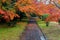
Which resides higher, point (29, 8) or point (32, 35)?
point (29, 8)

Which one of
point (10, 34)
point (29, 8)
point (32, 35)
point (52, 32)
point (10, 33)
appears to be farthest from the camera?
point (29, 8)

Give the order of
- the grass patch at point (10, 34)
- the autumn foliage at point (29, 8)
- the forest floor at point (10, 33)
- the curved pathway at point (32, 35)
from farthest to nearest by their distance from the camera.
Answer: the autumn foliage at point (29, 8) → the curved pathway at point (32, 35) → the forest floor at point (10, 33) → the grass patch at point (10, 34)

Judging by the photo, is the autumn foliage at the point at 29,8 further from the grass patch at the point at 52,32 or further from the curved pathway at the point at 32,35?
the curved pathway at the point at 32,35

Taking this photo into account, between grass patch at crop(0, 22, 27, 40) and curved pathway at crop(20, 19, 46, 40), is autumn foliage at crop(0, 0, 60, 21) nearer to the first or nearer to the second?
grass patch at crop(0, 22, 27, 40)

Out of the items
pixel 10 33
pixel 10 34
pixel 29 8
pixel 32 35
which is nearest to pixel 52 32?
pixel 32 35

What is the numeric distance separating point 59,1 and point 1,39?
6.30m

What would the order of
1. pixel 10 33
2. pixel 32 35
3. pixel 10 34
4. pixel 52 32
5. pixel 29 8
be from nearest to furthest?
pixel 10 34, pixel 32 35, pixel 10 33, pixel 52 32, pixel 29 8

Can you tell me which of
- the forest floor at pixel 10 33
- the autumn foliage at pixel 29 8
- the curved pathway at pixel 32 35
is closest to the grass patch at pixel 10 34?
the forest floor at pixel 10 33

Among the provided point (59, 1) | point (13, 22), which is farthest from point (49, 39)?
point (13, 22)

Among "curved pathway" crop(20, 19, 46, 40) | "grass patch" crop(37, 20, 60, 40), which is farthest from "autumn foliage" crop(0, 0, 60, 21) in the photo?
"curved pathway" crop(20, 19, 46, 40)

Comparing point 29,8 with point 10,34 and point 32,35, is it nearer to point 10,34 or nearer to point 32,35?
point 32,35

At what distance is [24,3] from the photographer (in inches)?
671

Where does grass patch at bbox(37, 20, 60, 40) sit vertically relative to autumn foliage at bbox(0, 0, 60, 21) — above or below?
below

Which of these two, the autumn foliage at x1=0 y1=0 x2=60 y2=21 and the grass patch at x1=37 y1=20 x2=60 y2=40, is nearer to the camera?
the grass patch at x1=37 y1=20 x2=60 y2=40
